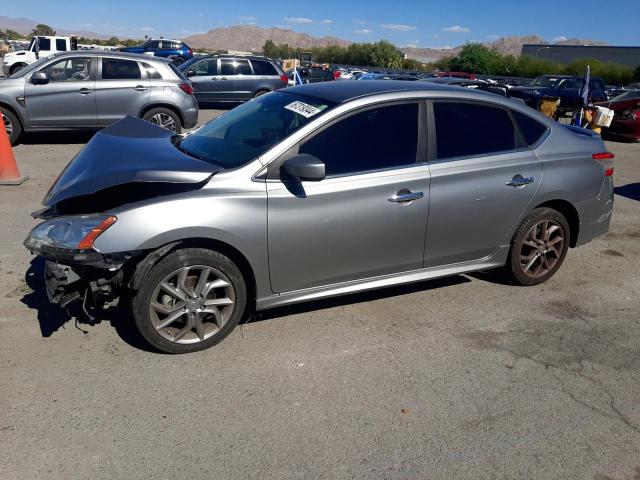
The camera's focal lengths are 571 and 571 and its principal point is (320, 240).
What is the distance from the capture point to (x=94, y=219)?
3.48 meters

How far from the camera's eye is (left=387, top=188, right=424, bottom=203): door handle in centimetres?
411

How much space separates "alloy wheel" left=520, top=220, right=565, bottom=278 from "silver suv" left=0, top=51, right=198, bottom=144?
7.61 meters

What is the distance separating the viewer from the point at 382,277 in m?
4.27

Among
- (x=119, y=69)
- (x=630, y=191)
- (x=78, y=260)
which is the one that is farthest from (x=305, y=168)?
(x=119, y=69)

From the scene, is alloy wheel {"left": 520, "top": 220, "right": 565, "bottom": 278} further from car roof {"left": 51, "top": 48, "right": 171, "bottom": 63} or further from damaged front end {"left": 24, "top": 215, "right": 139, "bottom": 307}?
car roof {"left": 51, "top": 48, "right": 171, "bottom": 63}

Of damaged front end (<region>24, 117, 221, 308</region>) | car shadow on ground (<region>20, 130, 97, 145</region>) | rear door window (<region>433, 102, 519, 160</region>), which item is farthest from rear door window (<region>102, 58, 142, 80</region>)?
rear door window (<region>433, 102, 519, 160</region>)

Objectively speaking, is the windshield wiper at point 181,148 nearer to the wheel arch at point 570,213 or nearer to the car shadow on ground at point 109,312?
the car shadow on ground at point 109,312

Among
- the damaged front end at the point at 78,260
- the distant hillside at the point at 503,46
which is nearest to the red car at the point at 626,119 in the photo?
the damaged front end at the point at 78,260

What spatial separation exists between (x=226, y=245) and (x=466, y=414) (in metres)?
1.80

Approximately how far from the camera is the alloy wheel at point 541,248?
491 cm

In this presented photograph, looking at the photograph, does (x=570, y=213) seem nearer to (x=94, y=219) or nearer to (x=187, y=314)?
(x=187, y=314)

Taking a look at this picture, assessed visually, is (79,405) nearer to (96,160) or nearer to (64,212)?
(64,212)

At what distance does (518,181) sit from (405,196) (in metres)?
1.11

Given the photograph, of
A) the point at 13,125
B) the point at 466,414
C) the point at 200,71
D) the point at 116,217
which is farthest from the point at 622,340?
the point at 200,71
